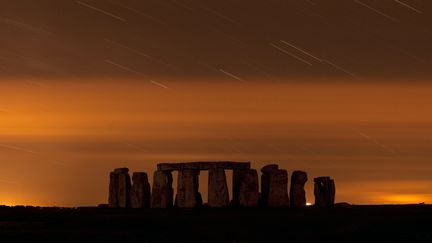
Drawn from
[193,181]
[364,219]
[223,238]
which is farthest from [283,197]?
[223,238]

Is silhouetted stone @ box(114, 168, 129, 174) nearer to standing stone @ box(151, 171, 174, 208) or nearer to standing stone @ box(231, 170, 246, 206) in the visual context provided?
standing stone @ box(151, 171, 174, 208)

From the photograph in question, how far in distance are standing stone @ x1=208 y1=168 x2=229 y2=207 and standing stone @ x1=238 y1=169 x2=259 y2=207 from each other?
0.67 meters

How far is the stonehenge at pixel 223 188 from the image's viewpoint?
45.4m

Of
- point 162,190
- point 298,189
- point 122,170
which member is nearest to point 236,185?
point 298,189

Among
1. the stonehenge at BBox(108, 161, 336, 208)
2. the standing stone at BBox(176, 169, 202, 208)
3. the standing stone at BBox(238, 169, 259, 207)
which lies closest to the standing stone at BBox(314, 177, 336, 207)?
the stonehenge at BBox(108, 161, 336, 208)

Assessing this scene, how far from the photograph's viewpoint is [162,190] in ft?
155

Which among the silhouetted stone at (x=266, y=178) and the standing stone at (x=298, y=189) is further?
the standing stone at (x=298, y=189)

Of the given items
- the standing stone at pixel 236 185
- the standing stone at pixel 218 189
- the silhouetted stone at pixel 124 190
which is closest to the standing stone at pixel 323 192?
the standing stone at pixel 236 185

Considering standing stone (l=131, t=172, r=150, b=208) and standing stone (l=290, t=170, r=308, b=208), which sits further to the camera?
standing stone (l=131, t=172, r=150, b=208)

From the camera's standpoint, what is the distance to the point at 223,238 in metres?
30.3

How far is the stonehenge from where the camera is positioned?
149 feet

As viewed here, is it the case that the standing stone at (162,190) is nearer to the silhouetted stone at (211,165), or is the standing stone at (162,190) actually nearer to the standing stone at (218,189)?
the silhouetted stone at (211,165)

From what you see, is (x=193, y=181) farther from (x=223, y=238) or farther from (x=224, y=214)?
(x=223, y=238)

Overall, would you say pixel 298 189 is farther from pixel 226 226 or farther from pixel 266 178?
pixel 226 226
